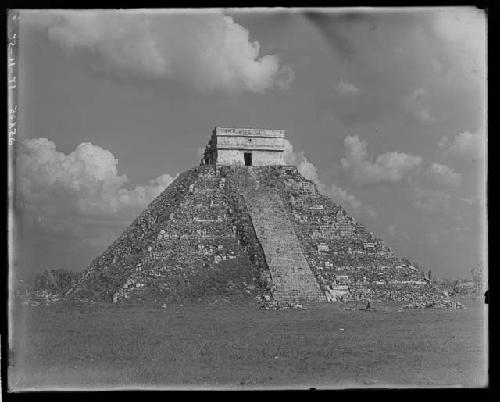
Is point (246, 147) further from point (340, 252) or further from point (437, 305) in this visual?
point (437, 305)

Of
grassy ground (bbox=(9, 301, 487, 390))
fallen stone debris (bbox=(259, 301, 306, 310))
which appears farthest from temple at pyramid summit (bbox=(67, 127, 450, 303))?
grassy ground (bbox=(9, 301, 487, 390))

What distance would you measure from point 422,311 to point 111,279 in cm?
1290

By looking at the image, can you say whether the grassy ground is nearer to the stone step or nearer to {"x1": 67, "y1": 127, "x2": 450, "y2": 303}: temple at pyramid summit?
{"x1": 67, "y1": 127, "x2": 450, "y2": 303}: temple at pyramid summit

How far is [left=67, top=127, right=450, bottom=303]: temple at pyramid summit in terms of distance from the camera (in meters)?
27.4

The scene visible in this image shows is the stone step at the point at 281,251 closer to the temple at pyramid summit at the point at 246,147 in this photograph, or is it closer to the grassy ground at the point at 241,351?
the temple at pyramid summit at the point at 246,147

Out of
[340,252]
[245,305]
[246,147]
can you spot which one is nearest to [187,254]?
[245,305]

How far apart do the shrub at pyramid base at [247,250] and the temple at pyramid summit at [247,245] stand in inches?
1.9

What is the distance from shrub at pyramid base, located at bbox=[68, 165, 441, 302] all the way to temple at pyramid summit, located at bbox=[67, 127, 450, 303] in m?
0.05

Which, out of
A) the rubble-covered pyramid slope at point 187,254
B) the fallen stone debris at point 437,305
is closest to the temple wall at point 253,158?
the rubble-covered pyramid slope at point 187,254

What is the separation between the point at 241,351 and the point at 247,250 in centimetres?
1452

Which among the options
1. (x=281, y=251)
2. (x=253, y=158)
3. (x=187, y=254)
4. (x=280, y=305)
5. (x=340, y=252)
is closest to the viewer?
(x=280, y=305)

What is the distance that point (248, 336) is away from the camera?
17.2 m

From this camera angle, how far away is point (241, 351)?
14938 mm

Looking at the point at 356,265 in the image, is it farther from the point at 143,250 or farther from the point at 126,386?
the point at 126,386
